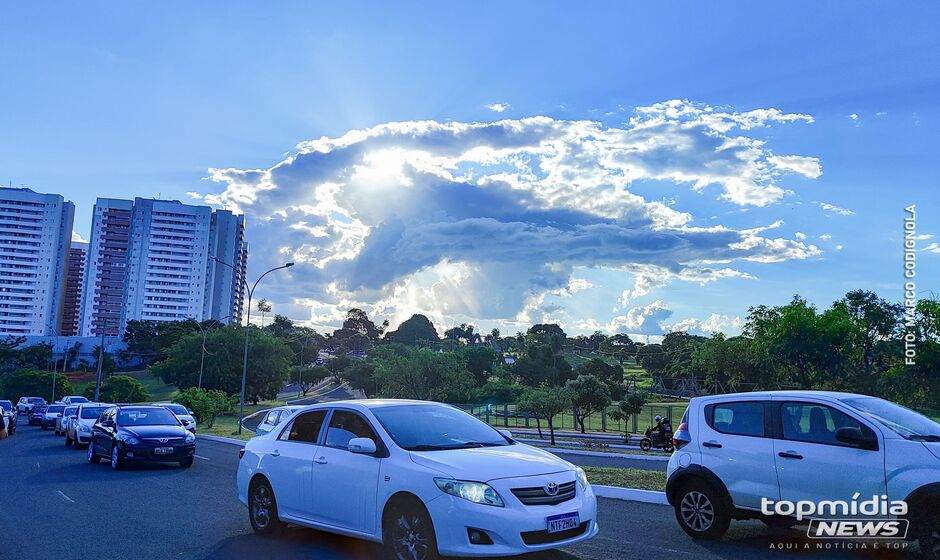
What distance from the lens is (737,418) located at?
29.0 feet

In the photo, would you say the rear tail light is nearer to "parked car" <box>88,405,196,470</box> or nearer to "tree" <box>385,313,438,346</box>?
"parked car" <box>88,405,196,470</box>

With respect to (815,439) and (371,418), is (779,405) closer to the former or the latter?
(815,439)

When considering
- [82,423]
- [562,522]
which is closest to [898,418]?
[562,522]

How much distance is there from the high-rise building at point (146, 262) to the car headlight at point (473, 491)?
189479 mm

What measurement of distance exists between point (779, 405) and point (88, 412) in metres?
25.1

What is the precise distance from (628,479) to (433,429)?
314 inches

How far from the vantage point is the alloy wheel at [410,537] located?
6.80 m

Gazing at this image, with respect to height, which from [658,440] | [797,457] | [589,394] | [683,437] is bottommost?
[658,440]

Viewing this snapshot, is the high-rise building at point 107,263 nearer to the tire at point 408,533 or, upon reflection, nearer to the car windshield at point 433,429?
the car windshield at point 433,429

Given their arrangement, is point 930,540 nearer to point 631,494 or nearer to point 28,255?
point 631,494

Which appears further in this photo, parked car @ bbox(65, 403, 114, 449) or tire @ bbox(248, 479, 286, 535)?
parked car @ bbox(65, 403, 114, 449)

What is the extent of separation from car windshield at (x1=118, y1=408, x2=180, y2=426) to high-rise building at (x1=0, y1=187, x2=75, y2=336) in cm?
19750

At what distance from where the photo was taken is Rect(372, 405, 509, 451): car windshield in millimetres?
7574

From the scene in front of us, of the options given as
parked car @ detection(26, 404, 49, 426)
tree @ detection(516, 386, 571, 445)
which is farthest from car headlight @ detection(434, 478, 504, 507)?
parked car @ detection(26, 404, 49, 426)
